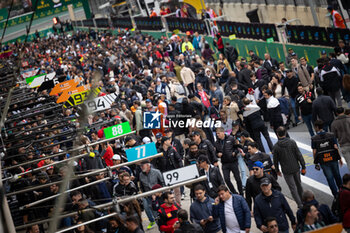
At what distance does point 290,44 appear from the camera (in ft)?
89.6

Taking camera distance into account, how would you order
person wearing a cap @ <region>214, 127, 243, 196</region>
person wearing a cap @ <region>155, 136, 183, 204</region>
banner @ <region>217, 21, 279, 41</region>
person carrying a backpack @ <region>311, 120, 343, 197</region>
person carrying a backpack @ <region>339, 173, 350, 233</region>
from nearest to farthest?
person carrying a backpack @ <region>339, 173, 350, 233</region> → person carrying a backpack @ <region>311, 120, 343, 197</region> → person wearing a cap @ <region>214, 127, 243, 196</region> → person wearing a cap @ <region>155, 136, 183, 204</region> → banner @ <region>217, 21, 279, 41</region>

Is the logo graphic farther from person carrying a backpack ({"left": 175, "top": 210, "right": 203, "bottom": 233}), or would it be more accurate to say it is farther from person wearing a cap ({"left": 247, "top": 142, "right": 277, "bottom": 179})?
person carrying a backpack ({"left": 175, "top": 210, "right": 203, "bottom": 233})

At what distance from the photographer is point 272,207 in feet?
34.2

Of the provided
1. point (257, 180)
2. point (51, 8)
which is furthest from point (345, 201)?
point (51, 8)

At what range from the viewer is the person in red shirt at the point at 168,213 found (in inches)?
464

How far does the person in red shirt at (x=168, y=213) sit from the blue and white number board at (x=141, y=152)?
90cm

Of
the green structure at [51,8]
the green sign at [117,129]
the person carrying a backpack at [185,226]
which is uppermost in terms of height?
the green structure at [51,8]

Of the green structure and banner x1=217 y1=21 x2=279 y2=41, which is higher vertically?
the green structure

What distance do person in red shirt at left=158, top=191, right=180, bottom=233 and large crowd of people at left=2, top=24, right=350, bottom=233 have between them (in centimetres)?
2

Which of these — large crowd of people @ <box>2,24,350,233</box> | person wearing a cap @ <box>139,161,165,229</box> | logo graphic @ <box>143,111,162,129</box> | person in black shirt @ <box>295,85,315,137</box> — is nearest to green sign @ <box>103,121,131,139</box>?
large crowd of people @ <box>2,24,350,233</box>

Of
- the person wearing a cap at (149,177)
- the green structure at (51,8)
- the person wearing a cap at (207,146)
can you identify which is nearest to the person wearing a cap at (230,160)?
the person wearing a cap at (207,146)

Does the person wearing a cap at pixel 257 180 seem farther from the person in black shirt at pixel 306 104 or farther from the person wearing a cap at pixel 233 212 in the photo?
the person in black shirt at pixel 306 104

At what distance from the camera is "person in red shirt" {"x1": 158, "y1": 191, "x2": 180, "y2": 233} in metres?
11.8

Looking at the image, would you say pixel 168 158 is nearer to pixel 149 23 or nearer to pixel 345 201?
pixel 345 201
